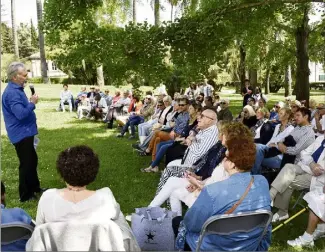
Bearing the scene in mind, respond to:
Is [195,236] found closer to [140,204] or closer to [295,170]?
[295,170]

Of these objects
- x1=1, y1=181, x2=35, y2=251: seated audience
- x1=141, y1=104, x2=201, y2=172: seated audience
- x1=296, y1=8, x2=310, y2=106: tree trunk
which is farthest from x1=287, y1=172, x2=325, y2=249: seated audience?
x1=296, y1=8, x2=310, y2=106: tree trunk

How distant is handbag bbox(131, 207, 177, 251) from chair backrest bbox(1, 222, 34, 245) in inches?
58.8

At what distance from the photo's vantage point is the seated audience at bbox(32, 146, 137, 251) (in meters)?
2.57

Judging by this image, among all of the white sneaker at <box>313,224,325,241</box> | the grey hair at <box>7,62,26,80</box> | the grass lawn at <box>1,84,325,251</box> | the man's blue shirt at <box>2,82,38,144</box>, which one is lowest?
the grass lawn at <box>1,84,325,251</box>

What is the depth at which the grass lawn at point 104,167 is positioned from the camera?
5.69 metres

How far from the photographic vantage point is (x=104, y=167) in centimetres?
851

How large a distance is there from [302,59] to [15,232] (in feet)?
51.6

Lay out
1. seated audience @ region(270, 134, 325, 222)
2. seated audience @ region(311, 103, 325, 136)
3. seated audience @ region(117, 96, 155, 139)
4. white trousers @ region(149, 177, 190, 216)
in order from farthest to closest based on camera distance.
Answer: seated audience @ region(117, 96, 155, 139) < seated audience @ region(311, 103, 325, 136) < seated audience @ region(270, 134, 325, 222) < white trousers @ region(149, 177, 190, 216)

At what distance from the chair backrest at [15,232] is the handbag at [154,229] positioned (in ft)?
4.90

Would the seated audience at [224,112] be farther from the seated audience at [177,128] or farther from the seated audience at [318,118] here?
the seated audience at [318,118]

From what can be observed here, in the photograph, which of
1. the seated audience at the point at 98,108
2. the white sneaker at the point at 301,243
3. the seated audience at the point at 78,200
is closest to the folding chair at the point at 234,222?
the seated audience at the point at 78,200

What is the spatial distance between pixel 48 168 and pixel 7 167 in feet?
3.15

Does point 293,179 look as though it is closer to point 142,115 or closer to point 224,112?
point 224,112

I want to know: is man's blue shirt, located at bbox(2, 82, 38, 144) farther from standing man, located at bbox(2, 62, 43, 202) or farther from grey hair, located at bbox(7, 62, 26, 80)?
grey hair, located at bbox(7, 62, 26, 80)
